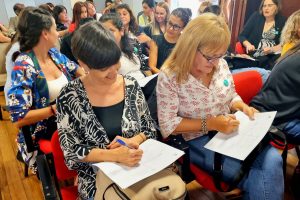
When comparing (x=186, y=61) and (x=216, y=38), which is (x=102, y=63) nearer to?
(x=186, y=61)

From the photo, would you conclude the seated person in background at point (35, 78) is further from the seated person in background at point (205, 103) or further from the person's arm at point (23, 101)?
the seated person in background at point (205, 103)

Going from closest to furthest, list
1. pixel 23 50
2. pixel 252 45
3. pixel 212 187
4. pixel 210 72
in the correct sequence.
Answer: pixel 212 187 → pixel 210 72 → pixel 23 50 → pixel 252 45

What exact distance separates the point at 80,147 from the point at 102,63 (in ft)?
1.21

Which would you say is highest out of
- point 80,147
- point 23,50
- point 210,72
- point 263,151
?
point 23,50

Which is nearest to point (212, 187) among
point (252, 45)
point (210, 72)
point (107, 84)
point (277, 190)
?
point (277, 190)

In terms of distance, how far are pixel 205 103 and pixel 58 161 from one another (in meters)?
0.78

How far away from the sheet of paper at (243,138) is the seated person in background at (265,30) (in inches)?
76.4

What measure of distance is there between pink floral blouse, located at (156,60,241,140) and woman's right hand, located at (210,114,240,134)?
0.11 meters

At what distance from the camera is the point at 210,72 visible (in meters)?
1.43

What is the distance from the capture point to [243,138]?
4.03 feet

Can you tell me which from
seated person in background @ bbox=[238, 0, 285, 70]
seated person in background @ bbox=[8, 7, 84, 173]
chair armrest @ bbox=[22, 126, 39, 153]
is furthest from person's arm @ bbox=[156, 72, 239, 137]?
seated person in background @ bbox=[238, 0, 285, 70]

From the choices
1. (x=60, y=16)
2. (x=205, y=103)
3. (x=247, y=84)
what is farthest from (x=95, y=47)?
(x=60, y=16)

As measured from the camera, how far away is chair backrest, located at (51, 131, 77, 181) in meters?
1.22

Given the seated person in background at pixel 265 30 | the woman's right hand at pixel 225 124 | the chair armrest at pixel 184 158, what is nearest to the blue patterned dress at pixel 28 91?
the chair armrest at pixel 184 158
